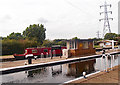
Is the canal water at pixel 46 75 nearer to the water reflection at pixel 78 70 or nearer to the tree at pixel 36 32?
the water reflection at pixel 78 70

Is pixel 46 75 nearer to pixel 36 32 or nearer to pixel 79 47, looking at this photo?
pixel 79 47

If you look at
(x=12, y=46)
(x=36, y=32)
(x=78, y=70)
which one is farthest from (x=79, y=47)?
(x=36, y=32)

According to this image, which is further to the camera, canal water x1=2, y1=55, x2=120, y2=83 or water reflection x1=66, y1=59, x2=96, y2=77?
water reflection x1=66, y1=59, x2=96, y2=77

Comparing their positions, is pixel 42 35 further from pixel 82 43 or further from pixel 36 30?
pixel 82 43

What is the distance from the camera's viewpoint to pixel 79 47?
1884 cm

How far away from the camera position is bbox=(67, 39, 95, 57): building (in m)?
18.4

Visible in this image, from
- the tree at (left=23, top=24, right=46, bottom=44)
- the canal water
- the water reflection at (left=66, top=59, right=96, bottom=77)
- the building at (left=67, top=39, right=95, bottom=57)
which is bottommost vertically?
the canal water

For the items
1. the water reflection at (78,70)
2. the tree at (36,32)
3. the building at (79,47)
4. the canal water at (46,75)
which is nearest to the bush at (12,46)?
the building at (79,47)

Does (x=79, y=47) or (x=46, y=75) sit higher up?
(x=79, y=47)

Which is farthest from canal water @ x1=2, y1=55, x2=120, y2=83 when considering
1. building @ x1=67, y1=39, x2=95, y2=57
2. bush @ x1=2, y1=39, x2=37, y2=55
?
bush @ x1=2, y1=39, x2=37, y2=55

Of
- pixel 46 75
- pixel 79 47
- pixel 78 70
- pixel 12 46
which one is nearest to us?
pixel 46 75

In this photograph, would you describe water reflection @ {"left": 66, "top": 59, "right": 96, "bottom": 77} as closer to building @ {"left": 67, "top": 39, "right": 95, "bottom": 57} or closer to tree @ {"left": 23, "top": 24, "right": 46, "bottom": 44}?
Result: building @ {"left": 67, "top": 39, "right": 95, "bottom": 57}

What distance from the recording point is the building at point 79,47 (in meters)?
18.4

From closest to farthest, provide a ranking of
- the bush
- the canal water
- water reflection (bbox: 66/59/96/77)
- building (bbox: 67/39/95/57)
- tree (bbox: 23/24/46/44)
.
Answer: the canal water < water reflection (bbox: 66/59/96/77) < building (bbox: 67/39/95/57) < the bush < tree (bbox: 23/24/46/44)
